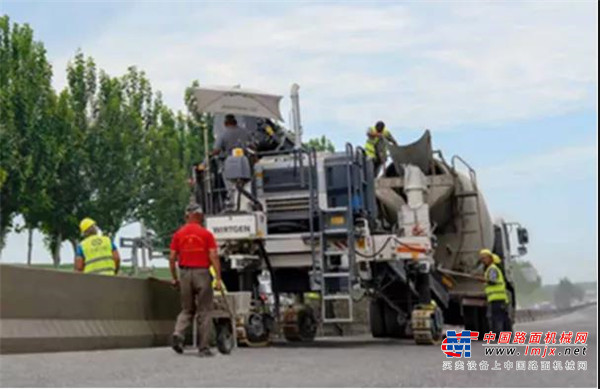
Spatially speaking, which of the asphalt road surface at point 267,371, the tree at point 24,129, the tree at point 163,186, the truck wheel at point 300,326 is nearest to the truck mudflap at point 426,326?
the truck wheel at point 300,326

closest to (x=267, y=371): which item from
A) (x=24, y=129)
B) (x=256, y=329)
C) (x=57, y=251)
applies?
(x=256, y=329)

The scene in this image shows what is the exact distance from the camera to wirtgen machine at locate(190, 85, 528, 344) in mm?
13195

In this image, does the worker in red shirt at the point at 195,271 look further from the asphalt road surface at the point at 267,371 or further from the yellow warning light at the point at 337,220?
the yellow warning light at the point at 337,220

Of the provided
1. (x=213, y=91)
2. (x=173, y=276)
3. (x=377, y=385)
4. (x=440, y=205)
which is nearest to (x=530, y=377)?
(x=377, y=385)

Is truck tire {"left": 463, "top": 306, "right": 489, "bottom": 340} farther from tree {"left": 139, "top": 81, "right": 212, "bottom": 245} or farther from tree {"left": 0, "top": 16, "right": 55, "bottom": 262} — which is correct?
tree {"left": 139, "top": 81, "right": 212, "bottom": 245}

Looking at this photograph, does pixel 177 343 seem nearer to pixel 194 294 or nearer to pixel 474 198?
pixel 194 294

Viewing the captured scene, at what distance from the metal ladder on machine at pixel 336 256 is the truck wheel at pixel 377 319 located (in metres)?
3.43

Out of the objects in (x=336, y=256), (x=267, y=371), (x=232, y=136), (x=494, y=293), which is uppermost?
(x=232, y=136)

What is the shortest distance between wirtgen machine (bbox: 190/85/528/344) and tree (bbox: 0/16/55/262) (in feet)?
70.7

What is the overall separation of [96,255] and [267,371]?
4437 millimetres

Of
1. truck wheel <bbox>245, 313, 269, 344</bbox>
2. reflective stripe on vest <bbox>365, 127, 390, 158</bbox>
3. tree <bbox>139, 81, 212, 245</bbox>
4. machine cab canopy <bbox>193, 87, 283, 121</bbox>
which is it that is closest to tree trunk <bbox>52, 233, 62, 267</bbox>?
tree <bbox>139, 81, 212, 245</bbox>

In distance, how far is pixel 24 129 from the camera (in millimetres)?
35938

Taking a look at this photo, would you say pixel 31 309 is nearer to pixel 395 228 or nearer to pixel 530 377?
pixel 530 377

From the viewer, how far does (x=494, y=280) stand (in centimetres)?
1534
